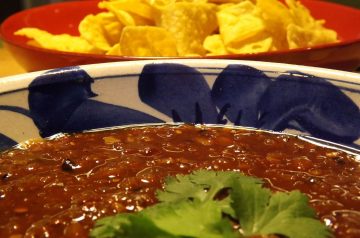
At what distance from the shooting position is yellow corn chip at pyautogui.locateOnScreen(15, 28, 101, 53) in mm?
1790

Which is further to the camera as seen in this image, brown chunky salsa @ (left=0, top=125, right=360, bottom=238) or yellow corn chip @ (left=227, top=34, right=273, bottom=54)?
yellow corn chip @ (left=227, top=34, right=273, bottom=54)

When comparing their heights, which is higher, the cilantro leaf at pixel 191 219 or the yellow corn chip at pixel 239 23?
the yellow corn chip at pixel 239 23

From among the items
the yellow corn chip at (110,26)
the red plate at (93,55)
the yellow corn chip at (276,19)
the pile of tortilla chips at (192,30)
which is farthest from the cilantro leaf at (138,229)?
the yellow corn chip at (110,26)

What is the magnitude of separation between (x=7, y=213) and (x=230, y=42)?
1027 millimetres

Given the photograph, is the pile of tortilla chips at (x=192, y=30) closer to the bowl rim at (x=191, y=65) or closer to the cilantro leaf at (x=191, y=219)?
the bowl rim at (x=191, y=65)

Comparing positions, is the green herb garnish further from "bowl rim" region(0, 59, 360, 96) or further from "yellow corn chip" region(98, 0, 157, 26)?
"yellow corn chip" region(98, 0, 157, 26)

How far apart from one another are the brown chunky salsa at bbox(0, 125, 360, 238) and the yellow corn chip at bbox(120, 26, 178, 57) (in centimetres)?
49

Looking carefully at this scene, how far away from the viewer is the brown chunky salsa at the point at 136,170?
2.75 feet

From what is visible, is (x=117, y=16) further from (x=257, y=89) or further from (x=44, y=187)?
(x=44, y=187)

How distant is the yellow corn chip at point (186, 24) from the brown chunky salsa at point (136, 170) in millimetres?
606

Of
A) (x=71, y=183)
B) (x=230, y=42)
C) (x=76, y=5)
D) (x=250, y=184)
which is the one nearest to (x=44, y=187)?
(x=71, y=183)

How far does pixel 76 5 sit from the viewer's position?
235 centimetres

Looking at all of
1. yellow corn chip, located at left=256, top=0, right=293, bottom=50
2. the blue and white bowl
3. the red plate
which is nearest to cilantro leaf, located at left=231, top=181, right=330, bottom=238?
the blue and white bowl

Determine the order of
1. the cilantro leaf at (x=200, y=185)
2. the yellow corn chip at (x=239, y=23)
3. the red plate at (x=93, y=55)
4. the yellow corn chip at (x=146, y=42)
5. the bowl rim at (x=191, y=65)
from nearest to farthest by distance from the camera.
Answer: the cilantro leaf at (x=200, y=185)
the bowl rim at (x=191, y=65)
the red plate at (x=93, y=55)
the yellow corn chip at (x=146, y=42)
the yellow corn chip at (x=239, y=23)
